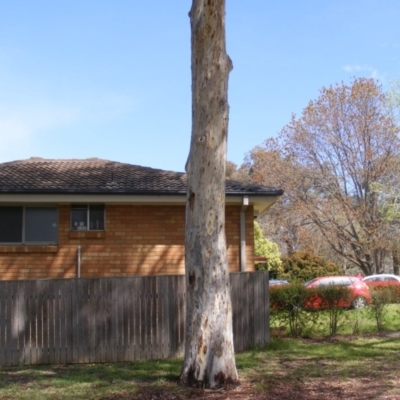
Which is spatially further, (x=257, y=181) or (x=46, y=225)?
(x=257, y=181)

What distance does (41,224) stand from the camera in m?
14.1

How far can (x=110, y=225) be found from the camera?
1412 cm

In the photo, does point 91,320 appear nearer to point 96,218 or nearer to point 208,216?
point 96,218

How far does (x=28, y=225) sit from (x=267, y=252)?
71.0 feet

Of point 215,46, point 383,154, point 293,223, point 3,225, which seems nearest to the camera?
point 215,46

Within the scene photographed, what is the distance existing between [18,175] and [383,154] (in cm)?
2313

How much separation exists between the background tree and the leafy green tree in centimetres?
264

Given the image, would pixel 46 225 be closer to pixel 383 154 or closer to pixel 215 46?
pixel 215 46

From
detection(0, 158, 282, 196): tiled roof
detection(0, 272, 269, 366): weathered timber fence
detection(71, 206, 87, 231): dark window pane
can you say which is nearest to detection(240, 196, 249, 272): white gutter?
detection(0, 158, 282, 196): tiled roof

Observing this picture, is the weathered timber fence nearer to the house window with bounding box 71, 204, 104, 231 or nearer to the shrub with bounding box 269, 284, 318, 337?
the house window with bounding box 71, 204, 104, 231

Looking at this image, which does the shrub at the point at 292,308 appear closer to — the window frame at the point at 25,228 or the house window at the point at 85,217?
the house window at the point at 85,217

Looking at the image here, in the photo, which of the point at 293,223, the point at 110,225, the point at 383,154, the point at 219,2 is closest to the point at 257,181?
the point at 293,223

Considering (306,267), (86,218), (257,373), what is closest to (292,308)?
(257,373)

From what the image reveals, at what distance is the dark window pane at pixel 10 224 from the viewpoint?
45.7ft
